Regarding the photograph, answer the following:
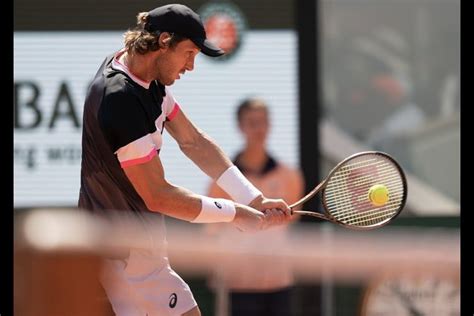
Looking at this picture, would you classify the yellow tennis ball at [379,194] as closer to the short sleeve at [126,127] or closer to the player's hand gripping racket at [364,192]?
the player's hand gripping racket at [364,192]

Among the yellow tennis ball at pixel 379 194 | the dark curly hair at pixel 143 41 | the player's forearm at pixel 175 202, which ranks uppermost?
the dark curly hair at pixel 143 41

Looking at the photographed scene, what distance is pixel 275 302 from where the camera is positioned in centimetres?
789

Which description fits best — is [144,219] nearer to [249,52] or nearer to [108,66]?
[108,66]

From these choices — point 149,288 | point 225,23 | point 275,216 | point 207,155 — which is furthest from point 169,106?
point 225,23

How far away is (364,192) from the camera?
592 cm

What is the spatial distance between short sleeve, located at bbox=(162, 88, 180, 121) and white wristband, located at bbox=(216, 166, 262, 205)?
35cm

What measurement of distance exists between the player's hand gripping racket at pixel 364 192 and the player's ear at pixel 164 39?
1110 millimetres

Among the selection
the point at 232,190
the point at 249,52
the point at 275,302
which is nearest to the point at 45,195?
the point at 249,52

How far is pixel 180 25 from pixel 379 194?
4.25ft

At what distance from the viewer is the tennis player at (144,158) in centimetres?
501

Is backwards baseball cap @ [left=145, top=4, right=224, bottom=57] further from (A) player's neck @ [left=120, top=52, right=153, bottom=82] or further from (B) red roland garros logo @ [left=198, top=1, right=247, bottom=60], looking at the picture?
(B) red roland garros logo @ [left=198, top=1, right=247, bottom=60]

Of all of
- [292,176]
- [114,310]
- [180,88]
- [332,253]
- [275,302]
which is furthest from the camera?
[180,88]

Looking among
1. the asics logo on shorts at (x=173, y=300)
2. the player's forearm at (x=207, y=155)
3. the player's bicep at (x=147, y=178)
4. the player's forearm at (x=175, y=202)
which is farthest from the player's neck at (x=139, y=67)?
the asics logo on shorts at (x=173, y=300)

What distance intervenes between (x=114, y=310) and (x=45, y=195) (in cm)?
499
